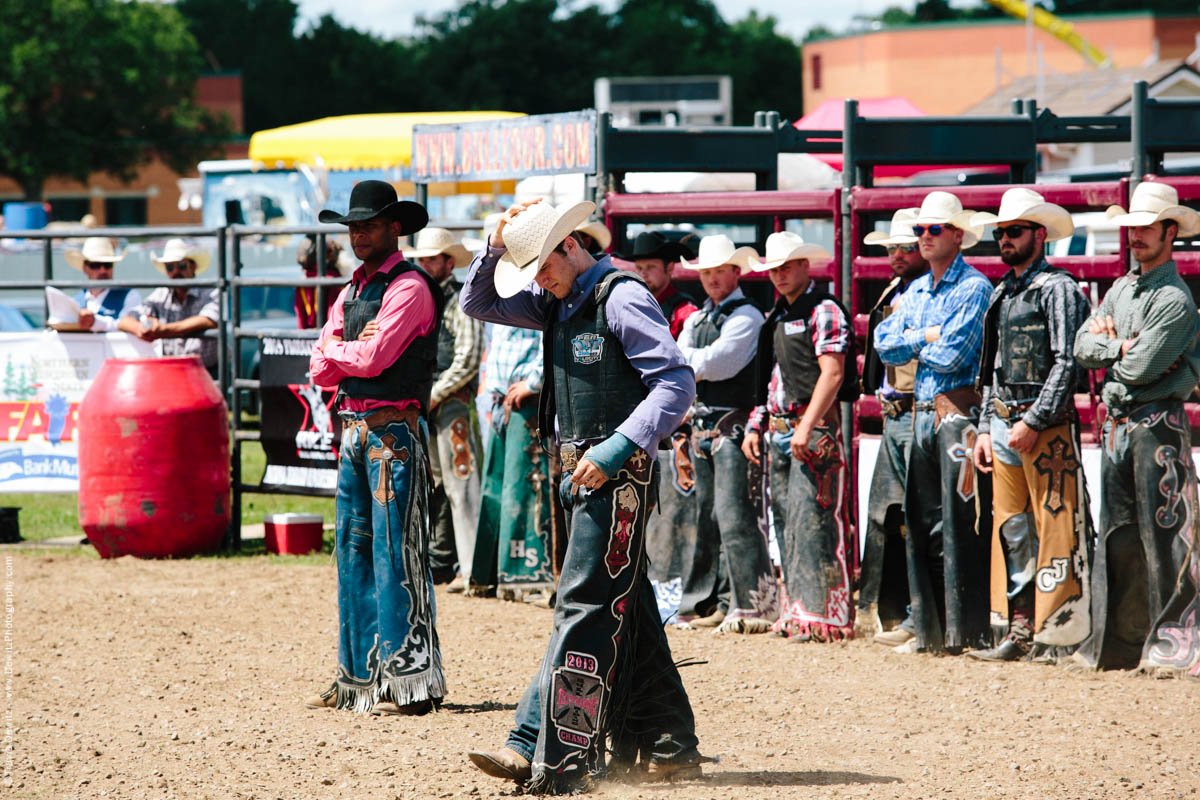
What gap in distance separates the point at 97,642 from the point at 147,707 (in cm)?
153

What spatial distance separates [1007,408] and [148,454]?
5.75m

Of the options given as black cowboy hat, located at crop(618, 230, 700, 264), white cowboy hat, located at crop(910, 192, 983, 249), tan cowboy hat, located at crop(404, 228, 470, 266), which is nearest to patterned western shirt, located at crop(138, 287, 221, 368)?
tan cowboy hat, located at crop(404, 228, 470, 266)

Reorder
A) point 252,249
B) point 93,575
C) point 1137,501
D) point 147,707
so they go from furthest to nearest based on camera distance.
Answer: point 252,249, point 93,575, point 1137,501, point 147,707

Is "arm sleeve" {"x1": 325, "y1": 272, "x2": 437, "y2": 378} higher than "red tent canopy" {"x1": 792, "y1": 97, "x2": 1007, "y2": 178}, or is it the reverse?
"red tent canopy" {"x1": 792, "y1": 97, "x2": 1007, "y2": 178}

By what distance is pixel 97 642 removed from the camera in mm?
8008

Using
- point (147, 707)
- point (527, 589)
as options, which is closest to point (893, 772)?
point (147, 707)

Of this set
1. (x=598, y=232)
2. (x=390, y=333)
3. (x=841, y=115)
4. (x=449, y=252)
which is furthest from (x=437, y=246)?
(x=841, y=115)

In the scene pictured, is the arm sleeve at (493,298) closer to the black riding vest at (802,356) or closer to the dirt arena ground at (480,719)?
the dirt arena ground at (480,719)

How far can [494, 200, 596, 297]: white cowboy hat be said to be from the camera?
5.19 m

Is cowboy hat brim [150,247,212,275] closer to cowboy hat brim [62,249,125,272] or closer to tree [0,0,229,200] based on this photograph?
cowboy hat brim [62,249,125,272]

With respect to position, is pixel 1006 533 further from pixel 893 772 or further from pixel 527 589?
pixel 527 589

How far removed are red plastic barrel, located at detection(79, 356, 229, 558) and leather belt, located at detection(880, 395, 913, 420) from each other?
4775mm

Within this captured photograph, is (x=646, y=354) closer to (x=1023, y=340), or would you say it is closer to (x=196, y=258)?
(x=1023, y=340)

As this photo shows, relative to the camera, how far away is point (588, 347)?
5242 mm
